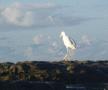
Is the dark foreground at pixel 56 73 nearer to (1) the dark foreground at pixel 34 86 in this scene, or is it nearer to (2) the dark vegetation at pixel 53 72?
(2) the dark vegetation at pixel 53 72

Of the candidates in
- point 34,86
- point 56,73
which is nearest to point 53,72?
point 56,73

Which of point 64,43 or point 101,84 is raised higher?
point 64,43

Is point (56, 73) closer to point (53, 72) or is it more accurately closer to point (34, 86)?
point (53, 72)

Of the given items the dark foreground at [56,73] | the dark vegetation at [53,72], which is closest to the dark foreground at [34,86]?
the dark foreground at [56,73]

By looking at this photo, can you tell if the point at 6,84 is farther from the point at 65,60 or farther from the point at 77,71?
the point at 65,60

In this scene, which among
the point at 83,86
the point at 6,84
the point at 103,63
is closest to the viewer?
the point at 6,84

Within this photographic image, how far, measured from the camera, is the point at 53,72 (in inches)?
2041

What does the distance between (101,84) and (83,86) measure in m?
2.06

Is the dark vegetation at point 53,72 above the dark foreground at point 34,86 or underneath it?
above

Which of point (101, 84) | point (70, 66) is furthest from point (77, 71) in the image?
point (101, 84)

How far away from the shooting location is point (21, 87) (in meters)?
44.8

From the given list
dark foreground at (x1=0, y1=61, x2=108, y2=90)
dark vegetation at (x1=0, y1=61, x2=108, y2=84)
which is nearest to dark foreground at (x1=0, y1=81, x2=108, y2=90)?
dark foreground at (x1=0, y1=61, x2=108, y2=90)

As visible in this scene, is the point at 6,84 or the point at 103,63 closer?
the point at 6,84

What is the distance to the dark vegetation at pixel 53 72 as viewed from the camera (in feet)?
168
